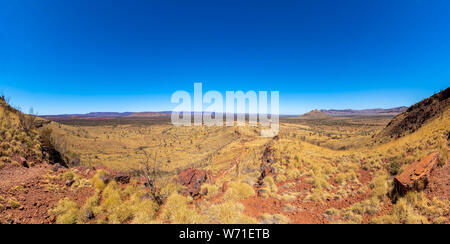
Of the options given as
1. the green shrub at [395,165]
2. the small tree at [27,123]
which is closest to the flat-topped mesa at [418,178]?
the green shrub at [395,165]

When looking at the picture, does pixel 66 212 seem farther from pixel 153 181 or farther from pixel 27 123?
pixel 27 123

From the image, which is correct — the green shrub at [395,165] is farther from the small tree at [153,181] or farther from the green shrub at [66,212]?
the green shrub at [66,212]

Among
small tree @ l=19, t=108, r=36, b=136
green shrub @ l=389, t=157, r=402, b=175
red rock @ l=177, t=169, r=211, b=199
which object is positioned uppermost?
small tree @ l=19, t=108, r=36, b=136

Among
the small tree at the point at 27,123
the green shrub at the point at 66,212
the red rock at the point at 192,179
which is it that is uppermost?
the small tree at the point at 27,123

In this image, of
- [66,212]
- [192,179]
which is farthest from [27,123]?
[192,179]

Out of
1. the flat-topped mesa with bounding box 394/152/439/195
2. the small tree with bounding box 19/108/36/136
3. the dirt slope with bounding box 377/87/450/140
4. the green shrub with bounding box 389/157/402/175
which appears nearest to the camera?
the flat-topped mesa with bounding box 394/152/439/195

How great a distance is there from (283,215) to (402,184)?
4.43 m

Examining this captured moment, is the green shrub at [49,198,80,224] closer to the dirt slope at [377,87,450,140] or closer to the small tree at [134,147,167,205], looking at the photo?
the small tree at [134,147,167,205]

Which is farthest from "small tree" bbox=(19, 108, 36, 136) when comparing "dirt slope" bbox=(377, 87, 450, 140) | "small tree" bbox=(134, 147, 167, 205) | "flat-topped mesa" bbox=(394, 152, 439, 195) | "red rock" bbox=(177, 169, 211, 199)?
"dirt slope" bbox=(377, 87, 450, 140)

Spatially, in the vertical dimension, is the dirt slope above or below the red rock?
above

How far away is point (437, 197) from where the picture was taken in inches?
195

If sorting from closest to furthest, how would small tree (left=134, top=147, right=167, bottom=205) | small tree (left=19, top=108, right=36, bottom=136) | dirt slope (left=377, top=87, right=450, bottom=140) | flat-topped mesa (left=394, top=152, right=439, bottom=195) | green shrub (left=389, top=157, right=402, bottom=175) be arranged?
flat-topped mesa (left=394, top=152, right=439, bottom=195)
small tree (left=134, top=147, right=167, bottom=205)
green shrub (left=389, top=157, right=402, bottom=175)
small tree (left=19, top=108, right=36, bottom=136)
dirt slope (left=377, top=87, right=450, bottom=140)

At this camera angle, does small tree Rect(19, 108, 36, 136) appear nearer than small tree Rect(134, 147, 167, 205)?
No

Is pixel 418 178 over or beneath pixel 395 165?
over
